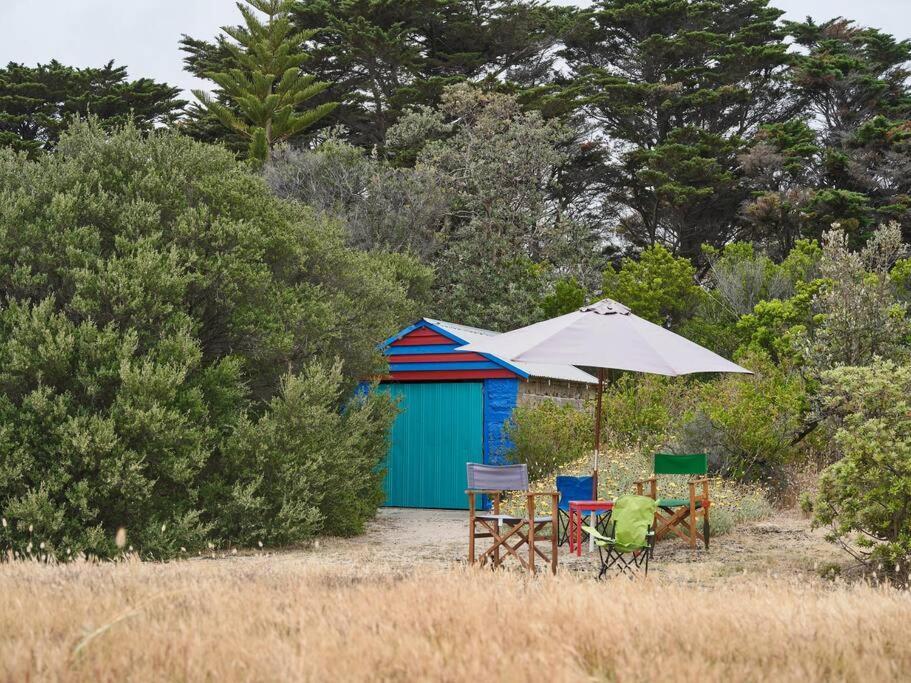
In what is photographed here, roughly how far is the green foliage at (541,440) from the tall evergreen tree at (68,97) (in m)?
16.1

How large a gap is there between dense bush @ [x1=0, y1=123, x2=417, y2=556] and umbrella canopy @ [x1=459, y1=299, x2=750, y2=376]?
2643 millimetres

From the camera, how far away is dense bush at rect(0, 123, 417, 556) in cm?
867

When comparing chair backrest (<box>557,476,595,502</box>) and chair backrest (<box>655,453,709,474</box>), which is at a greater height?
chair backrest (<box>655,453,709,474</box>)

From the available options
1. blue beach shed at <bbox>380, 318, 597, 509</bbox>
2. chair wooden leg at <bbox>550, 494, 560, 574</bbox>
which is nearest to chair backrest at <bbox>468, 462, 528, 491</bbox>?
chair wooden leg at <bbox>550, 494, 560, 574</bbox>

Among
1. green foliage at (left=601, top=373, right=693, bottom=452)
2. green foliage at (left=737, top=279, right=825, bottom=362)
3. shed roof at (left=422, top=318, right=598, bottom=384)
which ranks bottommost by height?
green foliage at (left=601, top=373, right=693, bottom=452)

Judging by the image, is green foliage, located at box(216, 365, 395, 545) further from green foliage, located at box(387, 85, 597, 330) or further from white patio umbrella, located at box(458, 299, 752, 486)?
green foliage, located at box(387, 85, 597, 330)

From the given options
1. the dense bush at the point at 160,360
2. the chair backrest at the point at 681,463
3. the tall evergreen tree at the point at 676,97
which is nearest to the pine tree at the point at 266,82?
the tall evergreen tree at the point at 676,97

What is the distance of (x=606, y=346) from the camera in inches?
314

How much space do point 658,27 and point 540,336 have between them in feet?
76.6

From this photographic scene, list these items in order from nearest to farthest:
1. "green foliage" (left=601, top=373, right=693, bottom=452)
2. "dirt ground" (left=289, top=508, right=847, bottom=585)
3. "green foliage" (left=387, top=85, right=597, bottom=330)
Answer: "dirt ground" (left=289, top=508, right=847, bottom=585) < "green foliage" (left=601, top=373, right=693, bottom=452) < "green foliage" (left=387, top=85, right=597, bottom=330)

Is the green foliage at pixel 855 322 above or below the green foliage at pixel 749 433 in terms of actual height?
above

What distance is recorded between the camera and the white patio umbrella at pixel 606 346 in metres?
7.77

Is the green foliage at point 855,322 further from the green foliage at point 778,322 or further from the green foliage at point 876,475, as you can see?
the green foliage at point 876,475

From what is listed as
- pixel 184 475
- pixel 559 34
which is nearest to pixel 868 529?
pixel 184 475
